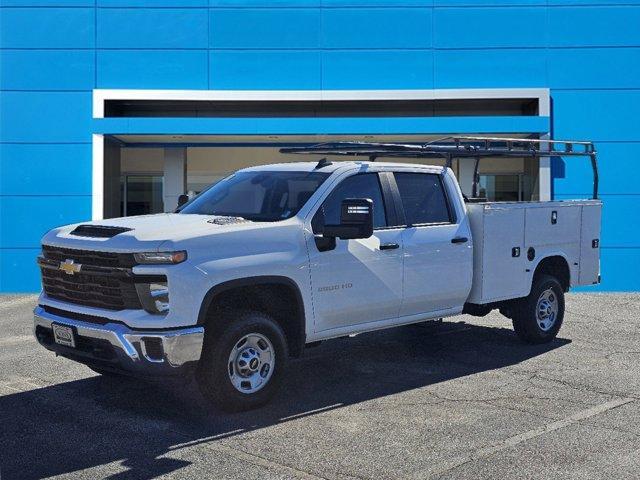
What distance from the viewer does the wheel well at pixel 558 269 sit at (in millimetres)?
9320

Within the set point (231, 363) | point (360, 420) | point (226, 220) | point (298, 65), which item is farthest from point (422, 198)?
point (298, 65)

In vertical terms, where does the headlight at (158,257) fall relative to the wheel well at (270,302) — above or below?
above

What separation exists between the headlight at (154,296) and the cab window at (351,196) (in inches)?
59.2

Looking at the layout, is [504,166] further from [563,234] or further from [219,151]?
[563,234]

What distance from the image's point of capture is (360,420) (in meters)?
5.96

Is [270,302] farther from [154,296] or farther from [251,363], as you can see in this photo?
[154,296]

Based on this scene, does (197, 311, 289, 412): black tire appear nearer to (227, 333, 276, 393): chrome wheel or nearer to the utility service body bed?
(227, 333, 276, 393): chrome wheel

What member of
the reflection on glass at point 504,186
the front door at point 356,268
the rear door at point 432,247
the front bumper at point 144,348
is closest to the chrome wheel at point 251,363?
the front bumper at point 144,348

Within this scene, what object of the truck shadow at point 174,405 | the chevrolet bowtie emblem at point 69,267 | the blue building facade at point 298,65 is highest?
the blue building facade at point 298,65

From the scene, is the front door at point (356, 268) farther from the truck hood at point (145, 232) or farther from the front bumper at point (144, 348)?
the front bumper at point (144, 348)

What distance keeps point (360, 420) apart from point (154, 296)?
1.87 meters

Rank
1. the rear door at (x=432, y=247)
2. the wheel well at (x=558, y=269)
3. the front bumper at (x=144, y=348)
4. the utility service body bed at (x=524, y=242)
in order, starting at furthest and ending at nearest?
1. the wheel well at (x=558, y=269)
2. the utility service body bed at (x=524, y=242)
3. the rear door at (x=432, y=247)
4. the front bumper at (x=144, y=348)

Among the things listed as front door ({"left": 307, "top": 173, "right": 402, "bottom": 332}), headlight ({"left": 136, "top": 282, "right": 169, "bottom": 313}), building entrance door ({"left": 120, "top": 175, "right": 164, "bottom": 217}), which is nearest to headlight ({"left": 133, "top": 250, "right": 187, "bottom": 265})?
headlight ({"left": 136, "top": 282, "right": 169, "bottom": 313})

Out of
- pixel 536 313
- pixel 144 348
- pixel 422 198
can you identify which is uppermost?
pixel 422 198
